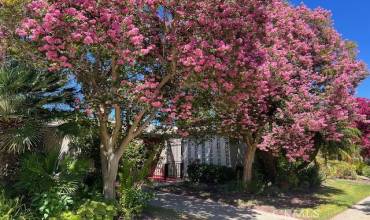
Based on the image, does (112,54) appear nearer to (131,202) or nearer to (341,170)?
(131,202)

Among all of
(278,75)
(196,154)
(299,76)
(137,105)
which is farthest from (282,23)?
(196,154)

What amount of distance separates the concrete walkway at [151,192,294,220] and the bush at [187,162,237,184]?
4774 mm

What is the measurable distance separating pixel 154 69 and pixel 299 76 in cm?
683

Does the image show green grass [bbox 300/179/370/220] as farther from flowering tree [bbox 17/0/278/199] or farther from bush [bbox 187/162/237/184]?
flowering tree [bbox 17/0/278/199]

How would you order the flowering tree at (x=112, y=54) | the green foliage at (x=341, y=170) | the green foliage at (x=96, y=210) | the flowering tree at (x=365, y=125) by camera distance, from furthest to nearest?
the green foliage at (x=341, y=170) → the flowering tree at (x=365, y=125) → the green foliage at (x=96, y=210) → the flowering tree at (x=112, y=54)

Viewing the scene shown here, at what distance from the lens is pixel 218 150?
75.1ft

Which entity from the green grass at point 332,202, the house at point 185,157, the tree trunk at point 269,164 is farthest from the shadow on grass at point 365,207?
the house at point 185,157

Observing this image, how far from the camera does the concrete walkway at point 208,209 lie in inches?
477

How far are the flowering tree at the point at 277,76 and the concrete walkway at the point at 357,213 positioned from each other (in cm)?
233

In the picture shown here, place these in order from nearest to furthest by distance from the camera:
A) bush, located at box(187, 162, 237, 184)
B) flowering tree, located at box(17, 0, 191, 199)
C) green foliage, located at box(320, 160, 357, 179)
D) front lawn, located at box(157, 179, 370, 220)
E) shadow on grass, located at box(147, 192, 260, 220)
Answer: flowering tree, located at box(17, 0, 191, 199) → shadow on grass, located at box(147, 192, 260, 220) → front lawn, located at box(157, 179, 370, 220) → bush, located at box(187, 162, 237, 184) → green foliage, located at box(320, 160, 357, 179)

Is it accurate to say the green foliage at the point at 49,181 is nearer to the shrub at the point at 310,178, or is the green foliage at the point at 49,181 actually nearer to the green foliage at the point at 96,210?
the green foliage at the point at 96,210

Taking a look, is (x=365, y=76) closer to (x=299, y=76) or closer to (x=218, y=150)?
(x=299, y=76)

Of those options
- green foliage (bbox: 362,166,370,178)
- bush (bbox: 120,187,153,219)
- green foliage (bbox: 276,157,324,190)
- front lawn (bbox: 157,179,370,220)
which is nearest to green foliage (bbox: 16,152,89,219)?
bush (bbox: 120,187,153,219)

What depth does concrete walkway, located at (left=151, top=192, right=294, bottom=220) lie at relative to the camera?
12.1m
